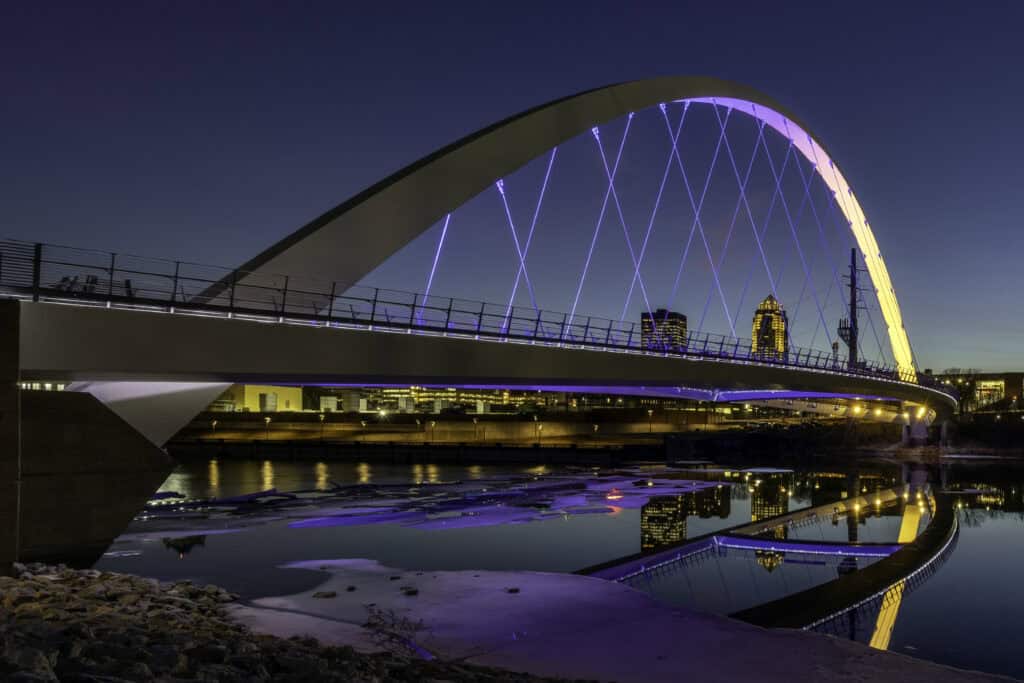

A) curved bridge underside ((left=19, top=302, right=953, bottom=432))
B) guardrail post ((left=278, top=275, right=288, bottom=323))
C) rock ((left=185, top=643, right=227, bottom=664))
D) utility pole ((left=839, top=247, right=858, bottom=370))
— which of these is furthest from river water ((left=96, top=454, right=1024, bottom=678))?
utility pole ((left=839, top=247, right=858, bottom=370))

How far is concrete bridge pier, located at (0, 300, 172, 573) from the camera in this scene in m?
13.3

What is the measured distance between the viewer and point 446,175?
23.5 meters

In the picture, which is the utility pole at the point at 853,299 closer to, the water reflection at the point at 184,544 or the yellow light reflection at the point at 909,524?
the yellow light reflection at the point at 909,524

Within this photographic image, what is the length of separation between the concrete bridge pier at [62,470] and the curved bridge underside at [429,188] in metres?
3.97

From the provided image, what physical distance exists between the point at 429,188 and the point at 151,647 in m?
15.9

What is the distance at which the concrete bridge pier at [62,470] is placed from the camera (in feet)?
43.7

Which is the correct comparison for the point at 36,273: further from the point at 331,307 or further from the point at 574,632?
the point at 574,632

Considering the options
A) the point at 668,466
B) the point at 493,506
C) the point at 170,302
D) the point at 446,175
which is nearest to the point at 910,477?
the point at 668,466

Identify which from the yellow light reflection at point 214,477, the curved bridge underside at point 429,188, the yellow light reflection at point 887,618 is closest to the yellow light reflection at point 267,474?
the yellow light reflection at point 214,477

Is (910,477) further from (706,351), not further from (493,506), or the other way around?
(493,506)

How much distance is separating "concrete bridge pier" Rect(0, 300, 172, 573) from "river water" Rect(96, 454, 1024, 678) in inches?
61.8

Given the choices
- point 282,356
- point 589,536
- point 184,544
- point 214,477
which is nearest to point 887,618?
point 589,536

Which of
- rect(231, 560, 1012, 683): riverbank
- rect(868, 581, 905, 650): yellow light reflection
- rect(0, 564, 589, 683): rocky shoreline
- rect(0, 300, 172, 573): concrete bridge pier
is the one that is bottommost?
rect(868, 581, 905, 650): yellow light reflection

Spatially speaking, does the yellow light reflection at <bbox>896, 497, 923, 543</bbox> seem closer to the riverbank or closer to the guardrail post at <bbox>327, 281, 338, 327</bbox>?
the riverbank
